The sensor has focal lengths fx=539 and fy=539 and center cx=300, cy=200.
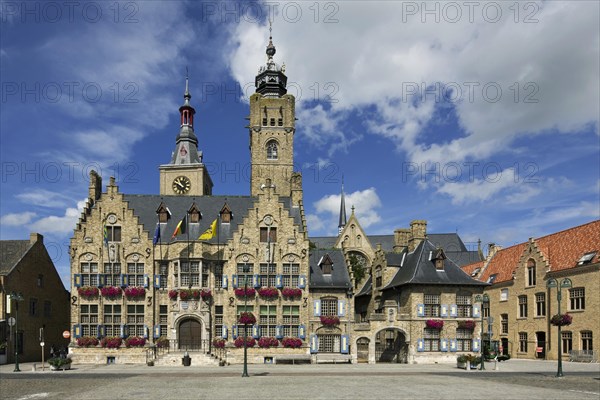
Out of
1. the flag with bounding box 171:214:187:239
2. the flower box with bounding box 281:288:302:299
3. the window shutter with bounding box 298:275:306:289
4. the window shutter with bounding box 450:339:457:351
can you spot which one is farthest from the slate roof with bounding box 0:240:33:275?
the window shutter with bounding box 450:339:457:351

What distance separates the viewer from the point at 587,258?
146 feet

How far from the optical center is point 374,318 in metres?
43.5

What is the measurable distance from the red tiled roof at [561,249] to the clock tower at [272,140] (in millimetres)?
30515

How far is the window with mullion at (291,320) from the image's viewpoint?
45094mm

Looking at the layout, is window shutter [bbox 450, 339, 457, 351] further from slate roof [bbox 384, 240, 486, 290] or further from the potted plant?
the potted plant

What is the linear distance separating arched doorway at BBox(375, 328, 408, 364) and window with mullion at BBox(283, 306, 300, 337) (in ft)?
23.8

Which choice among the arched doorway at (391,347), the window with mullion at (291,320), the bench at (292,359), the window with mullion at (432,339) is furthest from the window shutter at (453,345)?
the window with mullion at (291,320)

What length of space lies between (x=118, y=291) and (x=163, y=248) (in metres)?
4.99

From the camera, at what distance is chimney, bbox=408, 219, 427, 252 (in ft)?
161

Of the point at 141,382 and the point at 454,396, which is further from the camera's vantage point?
the point at 141,382

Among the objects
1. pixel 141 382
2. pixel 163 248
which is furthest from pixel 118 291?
pixel 141 382

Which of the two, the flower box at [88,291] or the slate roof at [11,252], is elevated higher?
the slate roof at [11,252]

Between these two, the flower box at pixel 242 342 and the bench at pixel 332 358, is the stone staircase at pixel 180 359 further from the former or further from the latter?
the bench at pixel 332 358

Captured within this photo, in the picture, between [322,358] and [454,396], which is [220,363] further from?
[454,396]
